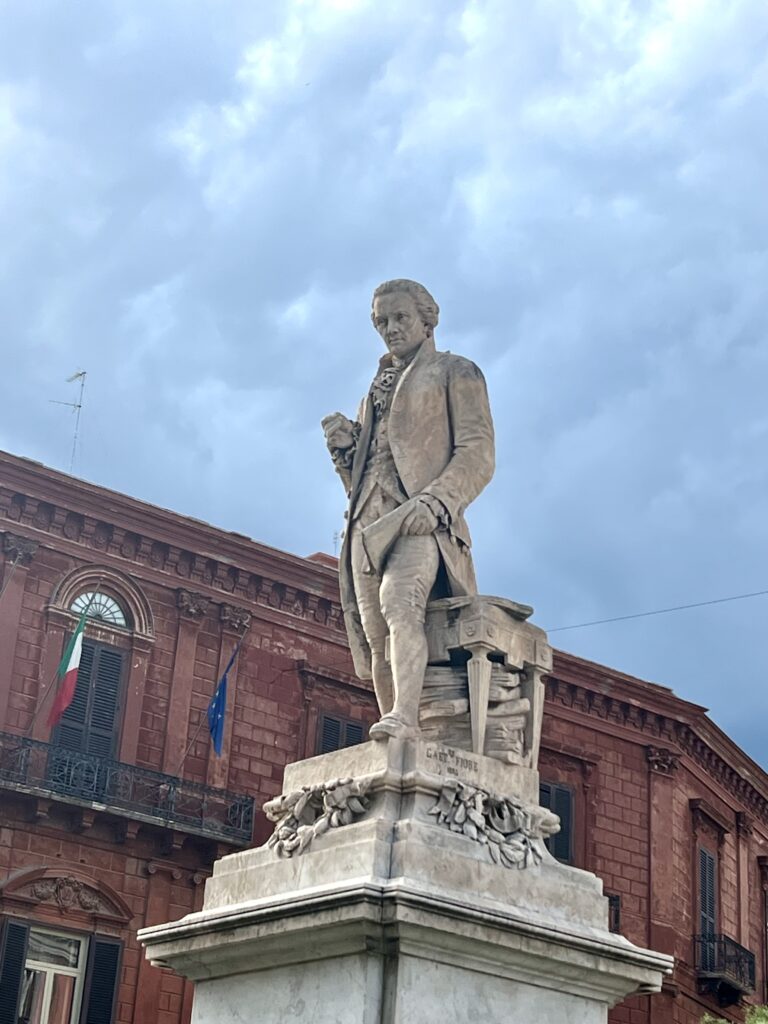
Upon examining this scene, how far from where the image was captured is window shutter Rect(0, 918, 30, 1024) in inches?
902

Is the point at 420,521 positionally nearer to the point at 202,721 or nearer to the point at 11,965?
the point at 11,965

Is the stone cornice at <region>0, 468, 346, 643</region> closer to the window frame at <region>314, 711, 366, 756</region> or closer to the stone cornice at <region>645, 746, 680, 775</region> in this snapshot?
the window frame at <region>314, 711, 366, 756</region>

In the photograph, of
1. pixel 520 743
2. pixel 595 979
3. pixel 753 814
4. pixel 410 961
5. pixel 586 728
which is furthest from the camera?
pixel 753 814

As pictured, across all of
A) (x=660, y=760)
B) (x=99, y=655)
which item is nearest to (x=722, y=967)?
(x=660, y=760)

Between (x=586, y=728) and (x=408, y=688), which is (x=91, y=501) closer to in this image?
(x=586, y=728)

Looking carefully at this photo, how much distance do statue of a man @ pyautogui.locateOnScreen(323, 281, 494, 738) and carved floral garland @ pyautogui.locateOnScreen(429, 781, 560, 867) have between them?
476 mm

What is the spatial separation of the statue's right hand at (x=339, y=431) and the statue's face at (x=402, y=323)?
0.47m

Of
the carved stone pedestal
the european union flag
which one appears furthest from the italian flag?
the carved stone pedestal

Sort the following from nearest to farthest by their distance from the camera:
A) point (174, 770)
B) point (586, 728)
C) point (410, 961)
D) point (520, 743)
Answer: point (410, 961), point (520, 743), point (174, 770), point (586, 728)

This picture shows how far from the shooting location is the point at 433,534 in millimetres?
8828

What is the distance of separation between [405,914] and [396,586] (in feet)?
6.24

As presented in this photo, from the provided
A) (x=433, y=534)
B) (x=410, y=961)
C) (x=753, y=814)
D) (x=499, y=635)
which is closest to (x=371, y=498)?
(x=433, y=534)

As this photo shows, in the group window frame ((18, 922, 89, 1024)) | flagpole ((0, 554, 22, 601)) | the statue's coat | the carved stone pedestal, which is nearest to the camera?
the carved stone pedestal

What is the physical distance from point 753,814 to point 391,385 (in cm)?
3024
